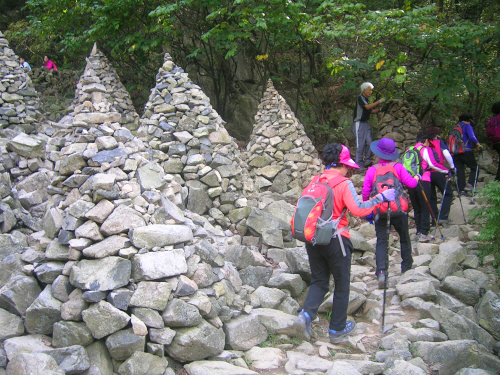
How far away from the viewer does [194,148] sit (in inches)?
280

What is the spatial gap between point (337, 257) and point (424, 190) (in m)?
3.68

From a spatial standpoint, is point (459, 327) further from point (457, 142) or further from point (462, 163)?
point (462, 163)

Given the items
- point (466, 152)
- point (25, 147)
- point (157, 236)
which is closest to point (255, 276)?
point (157, 236)

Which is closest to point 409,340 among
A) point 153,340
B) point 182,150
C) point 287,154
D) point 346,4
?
point 153,340

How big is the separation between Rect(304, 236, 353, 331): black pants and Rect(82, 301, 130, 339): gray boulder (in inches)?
72.0

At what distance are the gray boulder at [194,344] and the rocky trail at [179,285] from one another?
1 centimetres

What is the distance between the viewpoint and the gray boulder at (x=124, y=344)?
3.48 meters

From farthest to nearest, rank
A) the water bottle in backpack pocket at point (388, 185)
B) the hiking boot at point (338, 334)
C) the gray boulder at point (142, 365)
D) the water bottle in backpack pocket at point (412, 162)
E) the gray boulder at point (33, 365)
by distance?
the water bottle in backpack pocket at point (412, 162) → the water bottle in backpack pocket at point (388, 185) → the hiking boot at point (338, 334) → the gray boulder at point (142, 365) → the gray boulder at point (33, 365)

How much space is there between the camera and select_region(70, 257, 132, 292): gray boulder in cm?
369

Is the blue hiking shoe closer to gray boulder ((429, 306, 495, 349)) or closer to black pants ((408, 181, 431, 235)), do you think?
gray boulder ((429, 306, 495, 349))

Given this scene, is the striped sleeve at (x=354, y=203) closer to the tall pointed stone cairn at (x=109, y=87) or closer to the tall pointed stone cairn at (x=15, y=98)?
Answer: the tall pointed stone cairn at (x=109, y=87)

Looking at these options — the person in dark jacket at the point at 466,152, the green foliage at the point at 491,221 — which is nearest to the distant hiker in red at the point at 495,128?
the person in dark jacket at the point at 466,152

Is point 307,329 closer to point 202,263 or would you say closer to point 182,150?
point 202,263

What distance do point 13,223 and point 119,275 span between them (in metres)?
2.70
